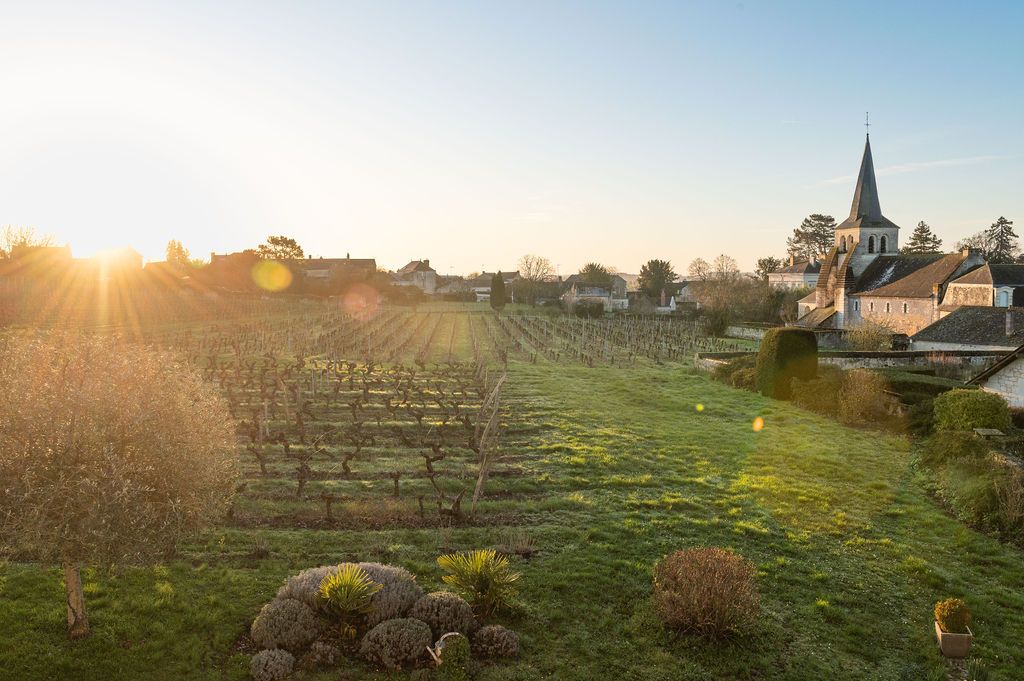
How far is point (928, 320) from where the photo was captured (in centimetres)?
4784

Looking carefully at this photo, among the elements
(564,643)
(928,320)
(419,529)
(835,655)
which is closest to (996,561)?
(835,655)

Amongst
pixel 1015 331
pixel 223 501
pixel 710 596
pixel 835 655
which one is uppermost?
pixel 1015 331

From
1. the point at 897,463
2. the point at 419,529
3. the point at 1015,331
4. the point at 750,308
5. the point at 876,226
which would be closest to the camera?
the point at 419,529

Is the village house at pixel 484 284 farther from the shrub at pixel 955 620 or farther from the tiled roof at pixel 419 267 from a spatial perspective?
the shrub at pixel 955 620

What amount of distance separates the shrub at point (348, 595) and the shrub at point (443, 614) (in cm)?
67

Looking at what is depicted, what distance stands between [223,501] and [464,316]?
2940 inches

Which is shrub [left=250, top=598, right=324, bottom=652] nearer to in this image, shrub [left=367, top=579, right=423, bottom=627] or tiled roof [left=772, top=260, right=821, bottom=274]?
shrub [left=367, top=579, right=423, bottom=627]

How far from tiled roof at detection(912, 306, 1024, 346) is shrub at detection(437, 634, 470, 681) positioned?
1398 inches

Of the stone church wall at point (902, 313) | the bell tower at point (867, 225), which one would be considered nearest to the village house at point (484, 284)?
the bell tower at point (867, 225)

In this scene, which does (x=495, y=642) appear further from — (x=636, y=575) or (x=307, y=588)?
(x=636, y=575)

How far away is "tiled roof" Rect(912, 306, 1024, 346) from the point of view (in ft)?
113

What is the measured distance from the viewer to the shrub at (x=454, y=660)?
8.34 metres

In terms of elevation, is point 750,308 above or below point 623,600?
above

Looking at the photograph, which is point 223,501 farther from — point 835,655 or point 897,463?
point 897,463
